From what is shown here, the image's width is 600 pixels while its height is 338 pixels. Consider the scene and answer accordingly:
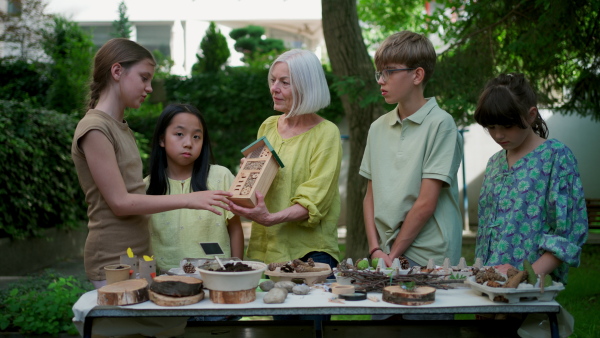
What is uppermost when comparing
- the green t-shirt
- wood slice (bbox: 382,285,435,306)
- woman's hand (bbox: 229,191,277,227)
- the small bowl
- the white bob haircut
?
the white bob haircut

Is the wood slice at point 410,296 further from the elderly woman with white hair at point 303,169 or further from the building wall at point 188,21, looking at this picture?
the building wall at point 188,21

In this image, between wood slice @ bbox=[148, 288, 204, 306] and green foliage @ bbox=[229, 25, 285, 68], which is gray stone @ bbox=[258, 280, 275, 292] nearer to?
wood slice @ bbox=[148, 288, 204, 306]

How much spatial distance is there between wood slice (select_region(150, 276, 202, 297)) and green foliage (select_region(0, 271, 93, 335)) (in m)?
2.97

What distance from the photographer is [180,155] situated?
126 inches

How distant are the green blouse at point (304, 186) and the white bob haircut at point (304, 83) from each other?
15 cm

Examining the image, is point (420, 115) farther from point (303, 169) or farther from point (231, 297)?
point (231, 297)

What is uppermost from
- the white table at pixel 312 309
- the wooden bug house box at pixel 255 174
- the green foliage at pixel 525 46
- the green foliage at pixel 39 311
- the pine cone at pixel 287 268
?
the green foliage at pixel 525 46

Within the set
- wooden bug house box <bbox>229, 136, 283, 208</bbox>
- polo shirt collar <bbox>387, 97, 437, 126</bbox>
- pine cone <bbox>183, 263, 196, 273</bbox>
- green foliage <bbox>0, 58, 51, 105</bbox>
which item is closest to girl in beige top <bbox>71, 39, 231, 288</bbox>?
wooden bug house box <bbox>229, 136, 283, 208</bbox>

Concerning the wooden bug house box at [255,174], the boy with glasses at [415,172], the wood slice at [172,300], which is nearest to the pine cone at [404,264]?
the boy with glasses at [415,172]

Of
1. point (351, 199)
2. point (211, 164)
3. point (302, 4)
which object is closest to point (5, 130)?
point (351, 199)

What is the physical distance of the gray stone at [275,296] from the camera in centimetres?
238

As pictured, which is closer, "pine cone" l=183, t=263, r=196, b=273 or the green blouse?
"pine cone" l=183, t=263, r=196, b=273

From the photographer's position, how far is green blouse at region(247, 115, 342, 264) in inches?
127

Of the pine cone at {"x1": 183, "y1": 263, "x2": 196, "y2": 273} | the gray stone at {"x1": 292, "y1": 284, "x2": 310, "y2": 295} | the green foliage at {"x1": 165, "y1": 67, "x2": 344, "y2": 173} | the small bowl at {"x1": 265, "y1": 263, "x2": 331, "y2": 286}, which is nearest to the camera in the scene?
the gray stone at {"x1": 292, "y1": 284, "x2": 310, "y2": 295}
